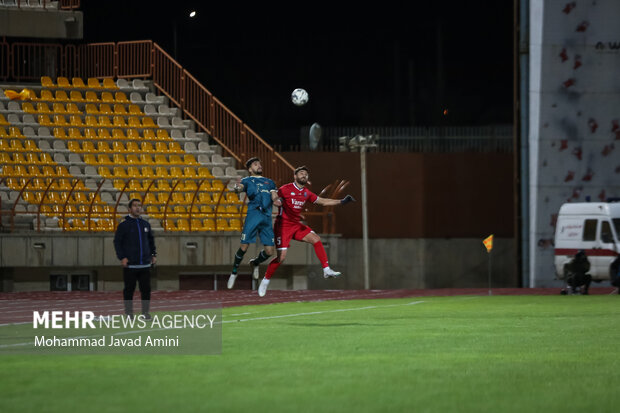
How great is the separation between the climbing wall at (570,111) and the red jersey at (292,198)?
1857 cm

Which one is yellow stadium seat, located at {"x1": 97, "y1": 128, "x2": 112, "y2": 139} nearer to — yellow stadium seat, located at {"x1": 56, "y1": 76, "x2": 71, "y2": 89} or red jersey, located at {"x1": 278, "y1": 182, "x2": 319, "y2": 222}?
yellow stadium seat, located at {"x1": 56, "y1": 76, "x2": 71, "y2": 89}

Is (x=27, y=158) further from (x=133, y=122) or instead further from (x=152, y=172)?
(x=133, y=122)

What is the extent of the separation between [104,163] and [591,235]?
1523 cm

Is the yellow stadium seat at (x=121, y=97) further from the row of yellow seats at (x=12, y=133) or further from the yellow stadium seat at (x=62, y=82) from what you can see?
the row of yellow seats at (x=12, y=133)

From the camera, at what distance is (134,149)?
36.1m

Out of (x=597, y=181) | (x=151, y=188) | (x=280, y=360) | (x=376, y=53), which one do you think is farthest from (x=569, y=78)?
(x=280, y=360)

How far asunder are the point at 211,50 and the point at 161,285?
68.6 feet

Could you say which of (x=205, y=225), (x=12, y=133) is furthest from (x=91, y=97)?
(x=205, y=225)

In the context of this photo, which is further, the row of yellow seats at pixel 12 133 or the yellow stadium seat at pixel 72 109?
the yellow stadium seat at pixel 72 109

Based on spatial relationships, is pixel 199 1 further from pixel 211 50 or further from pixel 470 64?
pixel 470 64

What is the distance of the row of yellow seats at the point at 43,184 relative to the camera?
109ft

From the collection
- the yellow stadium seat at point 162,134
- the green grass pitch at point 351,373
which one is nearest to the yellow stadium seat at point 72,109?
the yellow stadium seat at point 162,134

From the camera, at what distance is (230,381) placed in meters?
9.37

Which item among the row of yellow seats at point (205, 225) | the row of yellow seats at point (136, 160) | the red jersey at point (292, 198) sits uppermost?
the row of yellow seats at point (136, 160)
